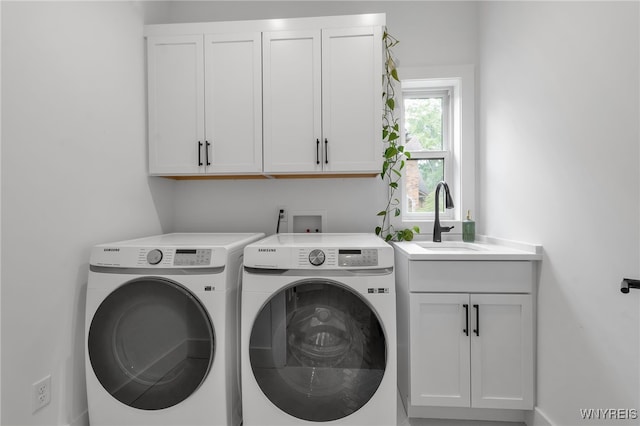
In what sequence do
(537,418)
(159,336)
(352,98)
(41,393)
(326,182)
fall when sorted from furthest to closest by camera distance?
(326,182), (352,98), (537,418), (159,336), (41,393)

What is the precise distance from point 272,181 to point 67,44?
1276 mm

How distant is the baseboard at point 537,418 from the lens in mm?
1479

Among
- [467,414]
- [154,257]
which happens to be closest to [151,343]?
[154,257]

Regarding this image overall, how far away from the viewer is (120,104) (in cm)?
170

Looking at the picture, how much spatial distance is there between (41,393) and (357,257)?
1.45 m

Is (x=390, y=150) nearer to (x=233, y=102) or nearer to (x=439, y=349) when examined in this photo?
(x=233, y=102)

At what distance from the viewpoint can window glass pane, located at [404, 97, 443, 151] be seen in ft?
7.55


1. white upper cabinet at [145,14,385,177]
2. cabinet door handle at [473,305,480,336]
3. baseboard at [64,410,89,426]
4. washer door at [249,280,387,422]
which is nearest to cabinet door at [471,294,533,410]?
cabinet door handle at [473,305,480,336]

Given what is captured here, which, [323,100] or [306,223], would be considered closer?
[323,100]

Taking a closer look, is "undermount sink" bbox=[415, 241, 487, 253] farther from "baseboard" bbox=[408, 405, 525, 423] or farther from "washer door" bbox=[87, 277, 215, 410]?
"washer door" bbox=[87, 277, 215, 410]

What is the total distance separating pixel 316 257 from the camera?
1.38 metres

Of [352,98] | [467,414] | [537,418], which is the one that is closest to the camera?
[537,418]

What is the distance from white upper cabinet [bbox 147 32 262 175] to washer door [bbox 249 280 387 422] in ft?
3.01

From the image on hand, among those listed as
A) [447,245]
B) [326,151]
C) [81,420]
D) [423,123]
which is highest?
[423,123]
